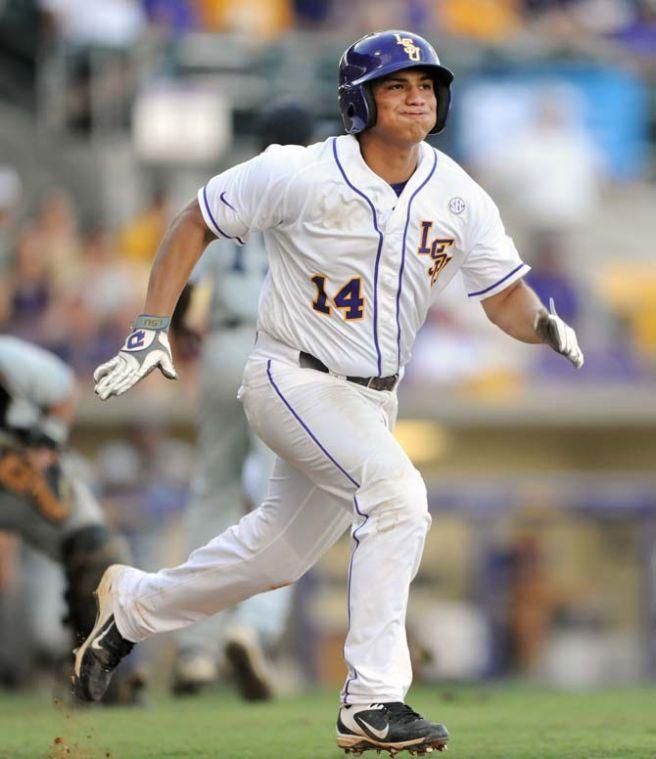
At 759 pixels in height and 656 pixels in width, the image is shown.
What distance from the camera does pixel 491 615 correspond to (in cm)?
1179

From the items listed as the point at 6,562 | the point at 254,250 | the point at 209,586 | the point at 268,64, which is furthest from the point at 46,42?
the point at 209,586

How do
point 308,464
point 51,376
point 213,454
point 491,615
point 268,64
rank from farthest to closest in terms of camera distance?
1. point 268,64
2. point 491,615
3. point 213,454
4. point 51,376
5. point 308,464

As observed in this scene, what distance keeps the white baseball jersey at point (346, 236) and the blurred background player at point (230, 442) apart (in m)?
2.10

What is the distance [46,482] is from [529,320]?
2.50 m

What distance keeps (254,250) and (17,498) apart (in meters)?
1.48

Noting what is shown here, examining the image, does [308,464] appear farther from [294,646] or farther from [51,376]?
[294,646]

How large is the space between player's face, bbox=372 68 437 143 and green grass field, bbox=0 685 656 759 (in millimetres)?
1850

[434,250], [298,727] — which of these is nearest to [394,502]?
[434,250]

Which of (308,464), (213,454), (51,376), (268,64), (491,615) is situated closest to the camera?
(308,464)

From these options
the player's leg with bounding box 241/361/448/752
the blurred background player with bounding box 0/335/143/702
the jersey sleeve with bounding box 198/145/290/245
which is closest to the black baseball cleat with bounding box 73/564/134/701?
the player's leg with bounding box 241/361/448/752

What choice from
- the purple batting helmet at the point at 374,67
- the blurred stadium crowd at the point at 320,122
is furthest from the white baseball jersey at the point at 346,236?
the blurred stadium crowd at the point at 320,122

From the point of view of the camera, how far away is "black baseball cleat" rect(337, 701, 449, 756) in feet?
15.9

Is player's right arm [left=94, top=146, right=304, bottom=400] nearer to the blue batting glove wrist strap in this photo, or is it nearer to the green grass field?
the blue batting glove wrist strap

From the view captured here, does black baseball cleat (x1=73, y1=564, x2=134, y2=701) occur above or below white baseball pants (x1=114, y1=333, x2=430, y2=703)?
below
